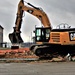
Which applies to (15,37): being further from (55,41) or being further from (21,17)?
(55,41)

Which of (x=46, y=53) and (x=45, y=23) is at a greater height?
(x=45, y=23)

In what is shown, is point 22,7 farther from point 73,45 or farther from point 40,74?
point 40,74

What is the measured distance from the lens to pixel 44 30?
3550 centimetres

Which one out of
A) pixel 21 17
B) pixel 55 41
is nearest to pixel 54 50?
pixel 55 41

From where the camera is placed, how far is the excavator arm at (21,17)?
43562 mm

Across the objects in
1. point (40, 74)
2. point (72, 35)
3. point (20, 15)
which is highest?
point (20, 15)

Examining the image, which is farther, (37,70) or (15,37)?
(15,37)

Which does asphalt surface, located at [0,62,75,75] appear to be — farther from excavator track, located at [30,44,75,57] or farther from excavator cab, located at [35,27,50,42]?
excavator cab, located at [35,27,50,42]

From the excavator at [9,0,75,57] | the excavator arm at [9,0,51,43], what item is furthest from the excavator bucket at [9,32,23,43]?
the excavator at [9,0,75,57]

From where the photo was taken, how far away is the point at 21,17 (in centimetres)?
4622

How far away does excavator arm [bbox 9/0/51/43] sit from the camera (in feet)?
143

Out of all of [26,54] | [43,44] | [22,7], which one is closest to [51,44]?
[43,44]

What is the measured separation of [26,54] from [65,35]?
6338 millimetres

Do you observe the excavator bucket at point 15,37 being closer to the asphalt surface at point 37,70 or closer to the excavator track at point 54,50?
the excavator track at point 54,50
